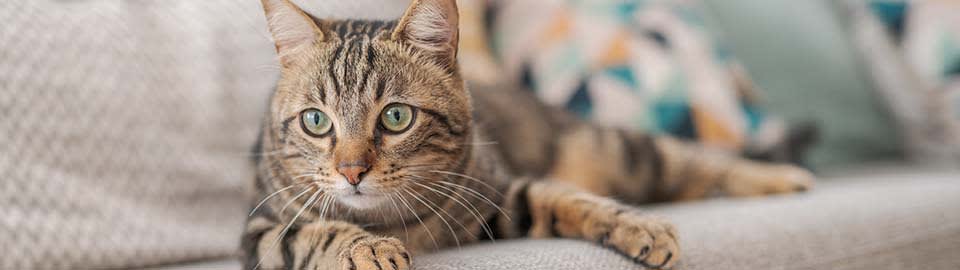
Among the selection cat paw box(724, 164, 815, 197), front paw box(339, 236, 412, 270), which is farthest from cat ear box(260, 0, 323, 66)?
cat paw box(724, 164, 815, 197)

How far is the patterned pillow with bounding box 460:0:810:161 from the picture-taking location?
1468 millimetres

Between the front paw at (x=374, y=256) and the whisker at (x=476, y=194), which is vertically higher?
the whisker at (x=476, y=194)

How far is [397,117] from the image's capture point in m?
0.73

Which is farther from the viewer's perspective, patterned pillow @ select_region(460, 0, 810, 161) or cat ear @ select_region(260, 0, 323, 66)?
patterned pillow @ select_region(460, 0, 810, 161)

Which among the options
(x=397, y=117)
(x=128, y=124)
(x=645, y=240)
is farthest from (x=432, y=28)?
(x=128, y=124)

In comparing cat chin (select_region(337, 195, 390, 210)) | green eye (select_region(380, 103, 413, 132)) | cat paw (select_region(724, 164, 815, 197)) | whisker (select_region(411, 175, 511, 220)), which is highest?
cat paw (select_region(724, 164, 815, 197))

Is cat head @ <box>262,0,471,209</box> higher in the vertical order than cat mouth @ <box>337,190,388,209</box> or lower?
higher

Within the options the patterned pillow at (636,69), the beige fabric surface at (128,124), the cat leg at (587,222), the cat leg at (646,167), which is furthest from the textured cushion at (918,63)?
the beige fabric surface at (128,124)

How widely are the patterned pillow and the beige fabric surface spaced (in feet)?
1.88

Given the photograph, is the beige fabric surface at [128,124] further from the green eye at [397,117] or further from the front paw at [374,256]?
the front paw at [374,256]

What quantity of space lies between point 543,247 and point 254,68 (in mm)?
512

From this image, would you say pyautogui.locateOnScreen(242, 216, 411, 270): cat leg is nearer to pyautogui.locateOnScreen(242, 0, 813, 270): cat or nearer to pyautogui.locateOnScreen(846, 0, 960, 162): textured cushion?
pyautogui.locateOnScreen(242, 0, 813, 270): cat

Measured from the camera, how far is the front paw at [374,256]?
0.63 meters

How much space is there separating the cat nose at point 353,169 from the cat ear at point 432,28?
0.15 metres
